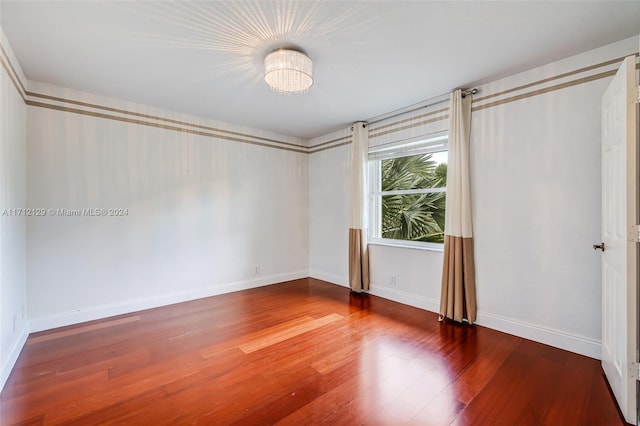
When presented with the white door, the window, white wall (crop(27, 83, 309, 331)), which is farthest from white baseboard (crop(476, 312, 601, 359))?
white wall (crop(27, 83, 309, 331))

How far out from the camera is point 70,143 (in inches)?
121

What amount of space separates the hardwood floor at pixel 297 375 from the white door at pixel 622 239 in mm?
248

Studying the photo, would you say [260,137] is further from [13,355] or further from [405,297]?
[13,355]

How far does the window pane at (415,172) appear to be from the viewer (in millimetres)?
3557

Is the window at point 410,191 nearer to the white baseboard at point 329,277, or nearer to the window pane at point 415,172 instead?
the window pane at point 415,172

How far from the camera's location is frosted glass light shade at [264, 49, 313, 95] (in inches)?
89.2

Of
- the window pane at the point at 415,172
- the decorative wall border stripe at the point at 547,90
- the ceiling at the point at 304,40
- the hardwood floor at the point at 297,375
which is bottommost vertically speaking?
the hardwood floor at the point at 297,375

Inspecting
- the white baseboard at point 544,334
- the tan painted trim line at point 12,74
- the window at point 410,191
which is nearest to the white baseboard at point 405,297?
the white baseboard at point 544,334

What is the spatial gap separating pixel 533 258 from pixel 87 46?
427 centimetres

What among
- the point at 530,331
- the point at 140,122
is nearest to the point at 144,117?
the point at 140,122

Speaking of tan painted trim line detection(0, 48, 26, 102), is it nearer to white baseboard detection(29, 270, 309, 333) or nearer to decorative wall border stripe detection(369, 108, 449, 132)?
white baseboard detection(29, 270, 309, 333)

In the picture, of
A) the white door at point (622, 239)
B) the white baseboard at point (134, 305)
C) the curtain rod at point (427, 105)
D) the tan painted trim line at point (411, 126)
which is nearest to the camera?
the white door at point (622, 239)

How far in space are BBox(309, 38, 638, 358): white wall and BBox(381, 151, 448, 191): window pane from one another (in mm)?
531

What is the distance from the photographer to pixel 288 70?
231 cm
